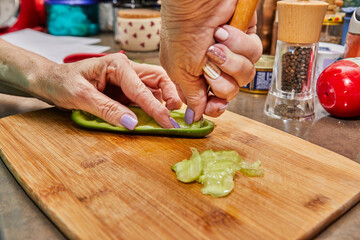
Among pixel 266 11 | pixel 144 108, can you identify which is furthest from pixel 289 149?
pixel 266 11

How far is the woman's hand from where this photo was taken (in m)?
1.38

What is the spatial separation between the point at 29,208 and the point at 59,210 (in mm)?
127

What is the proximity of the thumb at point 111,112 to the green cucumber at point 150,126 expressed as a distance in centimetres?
3

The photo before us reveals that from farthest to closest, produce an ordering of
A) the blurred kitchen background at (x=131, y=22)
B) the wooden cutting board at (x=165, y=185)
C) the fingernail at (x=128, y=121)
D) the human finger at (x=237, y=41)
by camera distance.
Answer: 1. the blurred kitchen background at (x=131, y=22)
2. the fingernail at (x=128, y=121)
3. the human finger at (x=237, y=41)
4. the wooden cutting board at (x=165, y=185)

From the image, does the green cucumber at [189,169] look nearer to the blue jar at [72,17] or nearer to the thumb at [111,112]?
the thumb at [111,112]

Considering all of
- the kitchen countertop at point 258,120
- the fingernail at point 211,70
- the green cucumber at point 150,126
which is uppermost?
the fingernail at point 211,70

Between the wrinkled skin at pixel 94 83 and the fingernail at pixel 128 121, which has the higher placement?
the wrinkled skin at pixel 94 83

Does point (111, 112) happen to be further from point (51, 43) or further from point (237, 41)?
point (51, 43)

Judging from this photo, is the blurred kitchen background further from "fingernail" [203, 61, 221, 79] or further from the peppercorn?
"fingernail" [203, 61, 221, 79]

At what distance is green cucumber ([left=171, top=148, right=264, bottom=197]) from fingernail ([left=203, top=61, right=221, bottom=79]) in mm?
276

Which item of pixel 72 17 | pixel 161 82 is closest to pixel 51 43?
pixel 72 17

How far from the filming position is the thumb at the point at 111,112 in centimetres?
136

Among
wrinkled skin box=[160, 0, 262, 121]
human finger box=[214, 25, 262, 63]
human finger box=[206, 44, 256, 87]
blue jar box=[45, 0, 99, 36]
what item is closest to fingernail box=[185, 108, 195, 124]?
wrinkled skin box=[160, 0, 262, 121]

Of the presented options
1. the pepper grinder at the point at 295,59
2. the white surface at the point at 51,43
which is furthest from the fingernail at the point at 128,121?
the white surface at the point at 51,43
